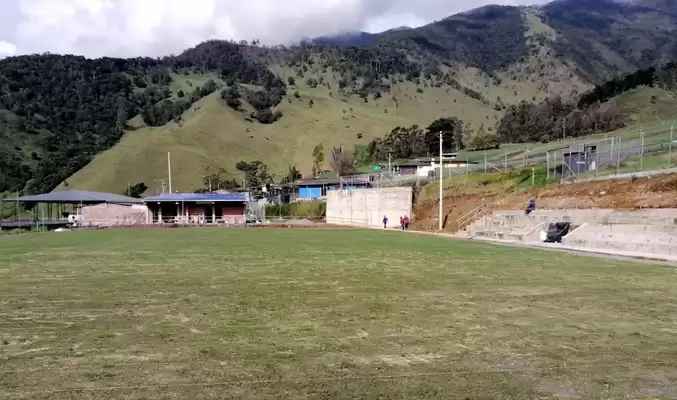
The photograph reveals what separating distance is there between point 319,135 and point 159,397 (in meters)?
151

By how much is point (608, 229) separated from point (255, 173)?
106 m

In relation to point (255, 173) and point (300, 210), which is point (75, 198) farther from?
point (255, 173)

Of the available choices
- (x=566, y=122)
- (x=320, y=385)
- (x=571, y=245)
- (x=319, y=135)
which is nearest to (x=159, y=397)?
(x=320, y=385)

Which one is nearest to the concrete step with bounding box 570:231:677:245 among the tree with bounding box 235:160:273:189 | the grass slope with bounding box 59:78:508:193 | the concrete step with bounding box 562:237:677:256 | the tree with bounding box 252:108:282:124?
the concrete step with bounding box 562:237:677:256

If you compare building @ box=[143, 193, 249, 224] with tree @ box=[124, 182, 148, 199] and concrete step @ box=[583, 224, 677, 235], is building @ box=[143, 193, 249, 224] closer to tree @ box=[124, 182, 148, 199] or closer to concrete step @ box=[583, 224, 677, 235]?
tree @ box=[124, 182, 148, 199]

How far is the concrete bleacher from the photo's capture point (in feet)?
63.4

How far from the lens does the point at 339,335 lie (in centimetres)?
763

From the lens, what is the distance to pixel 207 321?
8.55m

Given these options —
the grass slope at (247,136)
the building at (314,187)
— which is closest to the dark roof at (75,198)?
the building at (314,187)

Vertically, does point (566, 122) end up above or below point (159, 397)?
above

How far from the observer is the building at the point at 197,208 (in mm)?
67250

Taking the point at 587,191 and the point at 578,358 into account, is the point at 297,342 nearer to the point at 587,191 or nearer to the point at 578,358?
the point at 578,358

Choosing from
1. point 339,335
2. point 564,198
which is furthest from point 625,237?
point 339,335

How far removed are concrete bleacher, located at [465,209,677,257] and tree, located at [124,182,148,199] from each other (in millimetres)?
93747
